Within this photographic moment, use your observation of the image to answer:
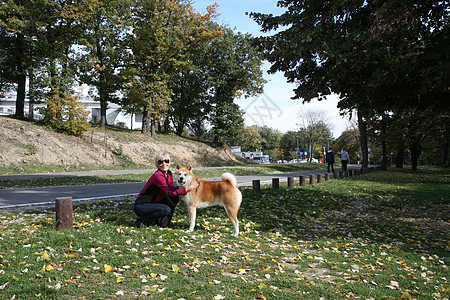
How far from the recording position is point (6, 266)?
450cm

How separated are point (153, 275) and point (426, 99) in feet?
42.4

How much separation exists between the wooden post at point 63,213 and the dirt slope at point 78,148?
55.4 feet

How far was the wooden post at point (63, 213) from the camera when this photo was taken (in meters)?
6.26

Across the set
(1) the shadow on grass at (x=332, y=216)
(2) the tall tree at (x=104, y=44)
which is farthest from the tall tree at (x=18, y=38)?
(1) the shadow on grass at (x=332, y=216)

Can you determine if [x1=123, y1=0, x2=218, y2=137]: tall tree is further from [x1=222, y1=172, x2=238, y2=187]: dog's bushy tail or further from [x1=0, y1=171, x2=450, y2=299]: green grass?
[x1=222, y1=172, x2=238, y2=187]: dog's bushy tail

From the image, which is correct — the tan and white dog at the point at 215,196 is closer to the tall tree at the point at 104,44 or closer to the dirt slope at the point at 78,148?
the dirt slope at the point at 78,148

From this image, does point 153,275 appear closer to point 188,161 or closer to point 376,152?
point 188,161

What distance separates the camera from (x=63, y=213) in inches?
249

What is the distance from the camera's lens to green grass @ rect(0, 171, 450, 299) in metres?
4.30

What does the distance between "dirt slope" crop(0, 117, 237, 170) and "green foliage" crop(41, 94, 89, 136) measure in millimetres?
792

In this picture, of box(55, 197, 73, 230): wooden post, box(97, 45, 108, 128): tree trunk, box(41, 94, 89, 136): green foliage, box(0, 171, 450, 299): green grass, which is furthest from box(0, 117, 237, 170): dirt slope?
box(55, 197, 73, 230): wooden post

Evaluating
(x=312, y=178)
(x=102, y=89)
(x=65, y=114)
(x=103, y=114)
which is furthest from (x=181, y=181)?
(x=102, y=89)

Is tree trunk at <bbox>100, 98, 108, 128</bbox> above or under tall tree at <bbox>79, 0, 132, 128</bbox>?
under

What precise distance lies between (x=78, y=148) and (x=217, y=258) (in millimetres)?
22835
